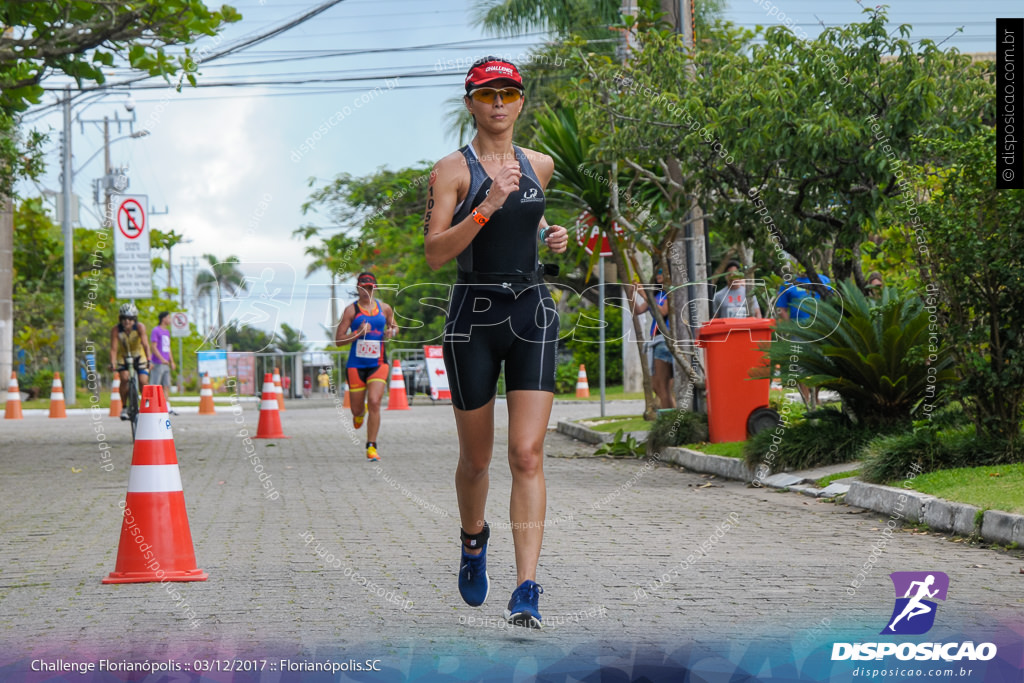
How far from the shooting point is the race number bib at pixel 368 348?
12.2 meters

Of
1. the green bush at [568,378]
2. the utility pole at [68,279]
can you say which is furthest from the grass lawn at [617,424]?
the green bush at [568,378]

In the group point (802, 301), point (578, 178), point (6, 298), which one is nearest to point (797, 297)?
point (802, 301)

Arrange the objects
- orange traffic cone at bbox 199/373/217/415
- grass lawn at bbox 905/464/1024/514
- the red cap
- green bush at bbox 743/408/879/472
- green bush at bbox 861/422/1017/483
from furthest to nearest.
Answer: orange traffic cone at bbox 199/373/217/415
green bush at bbox 743/408/879/472
green bush at bbox 861/422/1017/483
grass lawn at bbox 905/464/1024/514
the red cap

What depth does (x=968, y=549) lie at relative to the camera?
6.34m

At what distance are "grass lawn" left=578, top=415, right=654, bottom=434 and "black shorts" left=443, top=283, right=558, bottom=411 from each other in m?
9.50

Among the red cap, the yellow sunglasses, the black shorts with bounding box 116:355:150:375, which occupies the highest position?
the red cap

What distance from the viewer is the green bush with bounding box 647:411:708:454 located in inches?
476

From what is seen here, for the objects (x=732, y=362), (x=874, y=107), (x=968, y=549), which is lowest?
(x=968, y=549)

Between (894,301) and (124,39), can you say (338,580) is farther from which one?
(124,39)

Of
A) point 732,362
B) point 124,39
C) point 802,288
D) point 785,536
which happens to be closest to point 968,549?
point 785,536

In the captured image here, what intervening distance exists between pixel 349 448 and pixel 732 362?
514 centimetres

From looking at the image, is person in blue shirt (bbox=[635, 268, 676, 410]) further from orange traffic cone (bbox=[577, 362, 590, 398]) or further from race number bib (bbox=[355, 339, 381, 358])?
orange traffic cone (bbox=[577, 362, 590, 398])

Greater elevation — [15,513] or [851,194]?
[851,194]

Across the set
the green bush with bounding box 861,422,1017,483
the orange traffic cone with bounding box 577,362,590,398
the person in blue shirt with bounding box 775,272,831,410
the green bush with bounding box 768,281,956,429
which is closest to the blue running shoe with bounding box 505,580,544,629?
the green bush with bounding box 861,422,1017,483
